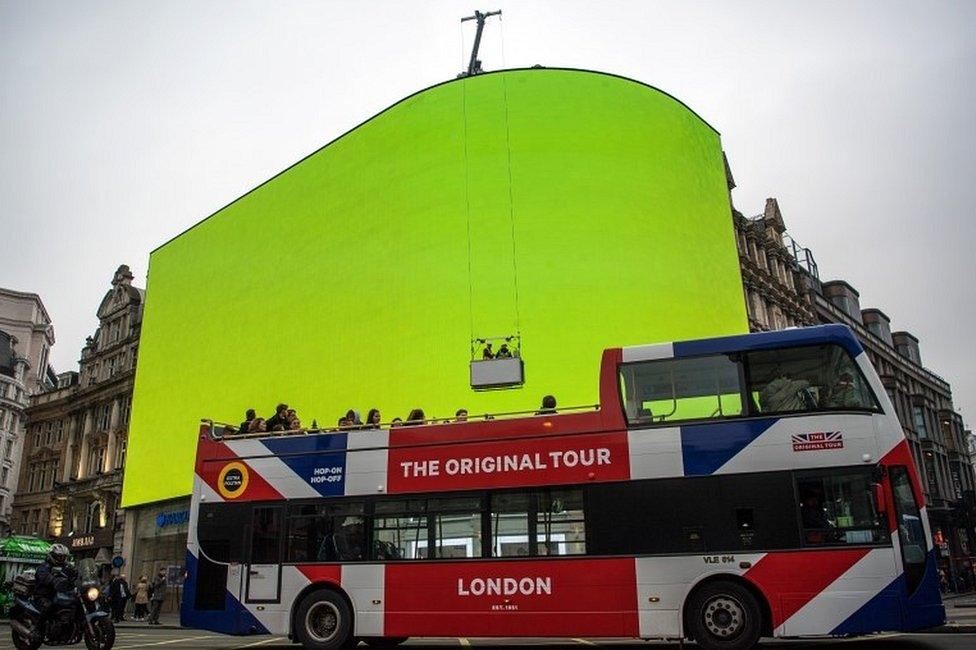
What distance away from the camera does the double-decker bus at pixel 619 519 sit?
33.3 ft

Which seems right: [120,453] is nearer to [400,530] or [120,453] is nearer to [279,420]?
[279,420]

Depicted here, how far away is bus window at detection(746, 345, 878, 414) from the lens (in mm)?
10484

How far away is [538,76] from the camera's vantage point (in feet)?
99.3

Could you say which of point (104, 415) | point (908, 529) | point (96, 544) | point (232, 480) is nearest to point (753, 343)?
point (908, 529)

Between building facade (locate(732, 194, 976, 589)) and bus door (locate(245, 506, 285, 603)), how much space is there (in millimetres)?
26462

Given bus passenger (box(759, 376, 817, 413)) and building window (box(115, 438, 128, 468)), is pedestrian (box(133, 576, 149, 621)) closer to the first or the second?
building window (box(115, 438, 128, 468))

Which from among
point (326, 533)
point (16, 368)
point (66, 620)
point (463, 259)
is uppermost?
point (16, 368)

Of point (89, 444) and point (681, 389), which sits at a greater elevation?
point (89, 444)

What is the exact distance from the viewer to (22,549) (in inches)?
1093

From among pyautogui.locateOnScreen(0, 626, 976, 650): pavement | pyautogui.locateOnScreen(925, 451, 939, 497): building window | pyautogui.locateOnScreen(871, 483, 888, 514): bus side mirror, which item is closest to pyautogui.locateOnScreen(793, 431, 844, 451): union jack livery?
pyautogui.locateOnScreen(871, 483, 888, 514): bus side mirror

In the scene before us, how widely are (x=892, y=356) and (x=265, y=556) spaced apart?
185ft

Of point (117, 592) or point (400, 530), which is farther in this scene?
point (117, 592)

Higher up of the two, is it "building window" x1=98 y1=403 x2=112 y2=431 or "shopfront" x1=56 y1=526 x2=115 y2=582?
"building window" x1=98 y1=403 x2=112 y2=431

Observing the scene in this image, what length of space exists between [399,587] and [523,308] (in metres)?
15.7
